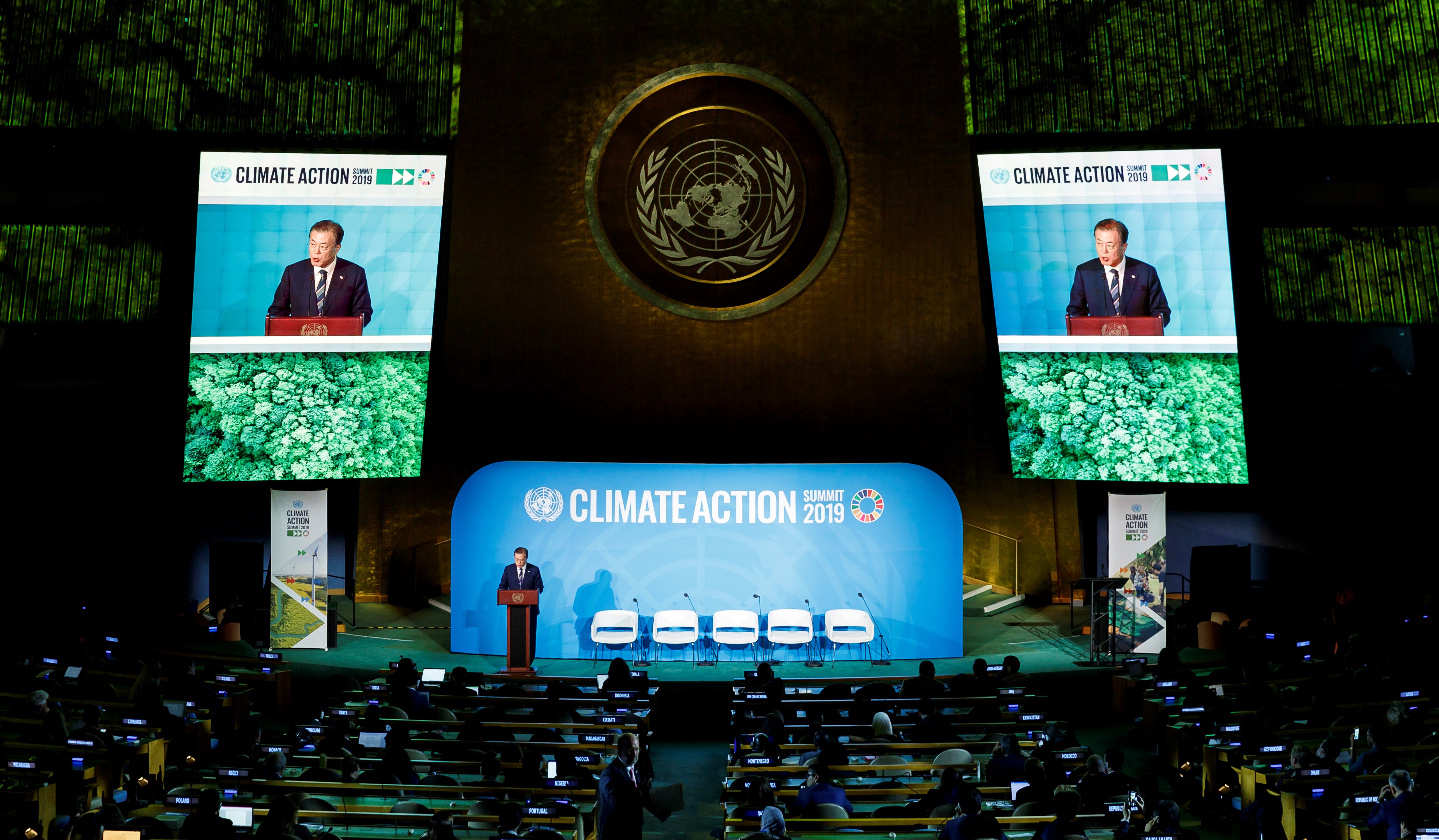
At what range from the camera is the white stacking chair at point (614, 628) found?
15508mm

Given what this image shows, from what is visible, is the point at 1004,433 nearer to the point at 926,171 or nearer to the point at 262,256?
the point at 926,171

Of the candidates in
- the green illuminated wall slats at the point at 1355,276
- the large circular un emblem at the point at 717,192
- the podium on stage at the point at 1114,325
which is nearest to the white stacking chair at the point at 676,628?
the large circular un emblem at the point at 717,192

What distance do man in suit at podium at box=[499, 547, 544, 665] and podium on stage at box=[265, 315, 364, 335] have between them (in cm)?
362

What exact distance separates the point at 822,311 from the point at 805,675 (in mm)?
5581

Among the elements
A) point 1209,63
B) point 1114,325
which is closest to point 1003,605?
point 1114,325

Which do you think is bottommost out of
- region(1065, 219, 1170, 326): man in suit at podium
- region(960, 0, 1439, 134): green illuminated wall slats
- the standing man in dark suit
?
the standing man in dark suit

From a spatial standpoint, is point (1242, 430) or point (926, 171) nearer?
point (1242, 430)

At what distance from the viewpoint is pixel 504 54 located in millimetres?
18188

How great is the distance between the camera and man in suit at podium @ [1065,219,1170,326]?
16.1 meters

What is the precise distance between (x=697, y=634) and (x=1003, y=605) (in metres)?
4.98

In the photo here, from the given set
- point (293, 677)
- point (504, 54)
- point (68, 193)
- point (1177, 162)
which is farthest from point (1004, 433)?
point (68, 193)

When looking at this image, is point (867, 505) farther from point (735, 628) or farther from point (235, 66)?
point (235, 66)

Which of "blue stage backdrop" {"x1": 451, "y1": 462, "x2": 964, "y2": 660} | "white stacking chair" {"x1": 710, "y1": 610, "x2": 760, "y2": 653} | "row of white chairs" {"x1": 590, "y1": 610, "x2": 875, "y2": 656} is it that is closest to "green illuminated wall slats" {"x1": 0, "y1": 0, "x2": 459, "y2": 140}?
"blue stage backdrop" {"x1": 451, "y1": 462, "x2": 964, "y2": 660}

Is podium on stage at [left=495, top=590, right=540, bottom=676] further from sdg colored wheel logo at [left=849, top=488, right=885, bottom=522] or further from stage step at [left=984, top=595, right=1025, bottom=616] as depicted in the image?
stage step at [left=984, top=595, right=1025, bottom=616]
